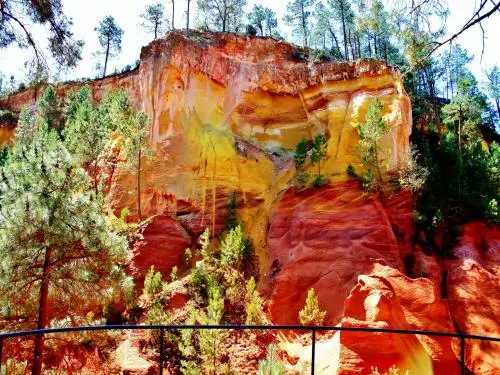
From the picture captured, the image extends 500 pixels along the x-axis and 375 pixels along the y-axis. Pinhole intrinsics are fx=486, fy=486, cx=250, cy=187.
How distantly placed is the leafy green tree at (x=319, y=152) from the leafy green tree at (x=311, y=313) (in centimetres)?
638

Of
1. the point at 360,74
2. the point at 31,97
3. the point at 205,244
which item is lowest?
the point at 205,244

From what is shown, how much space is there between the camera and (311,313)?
17.0 metres

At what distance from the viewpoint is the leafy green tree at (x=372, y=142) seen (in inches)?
831

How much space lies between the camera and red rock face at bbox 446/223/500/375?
16.5 m

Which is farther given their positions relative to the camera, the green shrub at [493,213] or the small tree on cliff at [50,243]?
the green shrub at [493,213]

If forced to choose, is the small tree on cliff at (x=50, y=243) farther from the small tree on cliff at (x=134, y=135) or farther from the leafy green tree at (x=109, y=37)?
the leafy green tree at (x=109, y=37)

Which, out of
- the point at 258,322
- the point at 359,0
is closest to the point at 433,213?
the point at 258,322

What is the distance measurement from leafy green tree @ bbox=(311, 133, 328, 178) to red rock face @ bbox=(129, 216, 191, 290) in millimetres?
6776

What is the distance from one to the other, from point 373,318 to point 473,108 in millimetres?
19479

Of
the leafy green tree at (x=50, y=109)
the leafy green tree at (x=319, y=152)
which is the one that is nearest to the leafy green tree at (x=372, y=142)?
the leafy green tree at (x=319, y=152)

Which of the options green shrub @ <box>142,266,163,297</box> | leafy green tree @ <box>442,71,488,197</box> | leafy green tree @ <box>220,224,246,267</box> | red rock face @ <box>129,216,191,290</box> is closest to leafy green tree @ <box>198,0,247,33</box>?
leafy green tree @ <box>442,71,488,197</box>

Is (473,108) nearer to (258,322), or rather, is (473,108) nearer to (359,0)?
(258,322)

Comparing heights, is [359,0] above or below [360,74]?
below

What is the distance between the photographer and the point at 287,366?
53.3 ft
